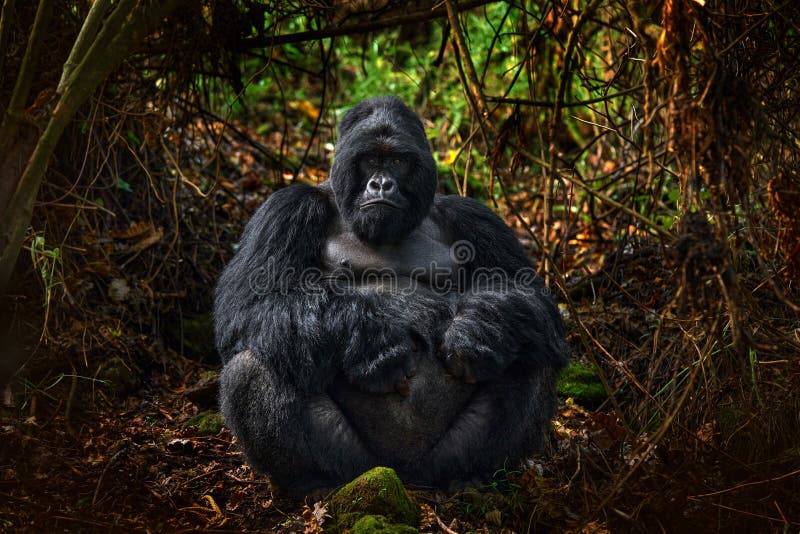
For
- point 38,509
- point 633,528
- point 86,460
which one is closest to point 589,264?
point 633,528

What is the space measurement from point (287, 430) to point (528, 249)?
381cm

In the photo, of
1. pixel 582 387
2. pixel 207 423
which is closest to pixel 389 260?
pixel 207 423

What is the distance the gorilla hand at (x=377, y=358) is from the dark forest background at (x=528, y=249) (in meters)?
0.57

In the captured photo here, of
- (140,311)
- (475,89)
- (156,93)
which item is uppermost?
(156,93)

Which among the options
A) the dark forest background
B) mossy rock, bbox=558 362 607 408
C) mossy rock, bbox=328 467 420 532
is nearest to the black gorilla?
the dark forest background

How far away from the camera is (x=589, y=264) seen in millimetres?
6668

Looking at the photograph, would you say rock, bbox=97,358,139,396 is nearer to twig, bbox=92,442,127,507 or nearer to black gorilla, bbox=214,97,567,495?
twig, bbox=92,442,127,507

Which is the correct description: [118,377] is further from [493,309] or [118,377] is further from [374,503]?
[493,309]

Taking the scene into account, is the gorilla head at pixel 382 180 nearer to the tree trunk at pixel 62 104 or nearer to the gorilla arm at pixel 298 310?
the gorilla arm at pixel 298 310

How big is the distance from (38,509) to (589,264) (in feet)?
15.1

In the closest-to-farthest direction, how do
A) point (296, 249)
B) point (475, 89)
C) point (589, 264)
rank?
point (475, 89) < point (296, 249) < point (589, 264)

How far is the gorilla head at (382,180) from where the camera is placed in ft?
13.4

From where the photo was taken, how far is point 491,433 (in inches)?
159

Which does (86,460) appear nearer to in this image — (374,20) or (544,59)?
(374,20)
